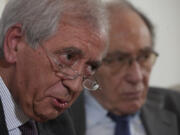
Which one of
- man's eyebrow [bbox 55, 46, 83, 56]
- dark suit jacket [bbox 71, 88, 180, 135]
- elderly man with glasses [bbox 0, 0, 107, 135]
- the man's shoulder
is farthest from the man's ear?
the man's shoulder

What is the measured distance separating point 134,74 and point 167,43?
1.07m

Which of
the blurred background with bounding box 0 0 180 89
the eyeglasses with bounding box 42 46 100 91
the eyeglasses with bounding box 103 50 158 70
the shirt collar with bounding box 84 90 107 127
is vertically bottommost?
the blurred background with bounding box 0 0 180 89

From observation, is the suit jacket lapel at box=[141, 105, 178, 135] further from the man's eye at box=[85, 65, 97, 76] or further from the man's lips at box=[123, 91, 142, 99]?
the man's eye at box=[85, 65, 97, 76]

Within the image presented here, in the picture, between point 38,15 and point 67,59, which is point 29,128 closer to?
point 67,59

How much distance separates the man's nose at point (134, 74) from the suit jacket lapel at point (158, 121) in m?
0.26

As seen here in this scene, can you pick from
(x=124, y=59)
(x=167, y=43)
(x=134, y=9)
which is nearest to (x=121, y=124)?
(x=124, y=59)

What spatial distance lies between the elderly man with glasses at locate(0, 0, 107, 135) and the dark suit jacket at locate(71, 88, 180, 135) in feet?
1.84

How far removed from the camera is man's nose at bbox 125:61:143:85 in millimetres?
1653

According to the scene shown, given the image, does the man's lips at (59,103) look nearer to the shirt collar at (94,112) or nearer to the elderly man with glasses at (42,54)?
the elderly man with glasses at (42,54)

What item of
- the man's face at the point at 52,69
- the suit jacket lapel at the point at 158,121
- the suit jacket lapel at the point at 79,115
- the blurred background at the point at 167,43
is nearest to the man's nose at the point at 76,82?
the man's face at the point at 52,69

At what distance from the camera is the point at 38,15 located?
945mm

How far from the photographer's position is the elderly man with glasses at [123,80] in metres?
1.67

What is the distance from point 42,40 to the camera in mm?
960

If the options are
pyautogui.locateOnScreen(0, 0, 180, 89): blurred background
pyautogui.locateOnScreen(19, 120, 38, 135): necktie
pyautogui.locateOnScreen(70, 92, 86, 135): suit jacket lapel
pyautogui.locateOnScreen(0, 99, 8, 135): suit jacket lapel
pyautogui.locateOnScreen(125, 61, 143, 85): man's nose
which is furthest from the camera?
pyautogui.locateOnScreen(0, 0, 180, 89): blurred background
